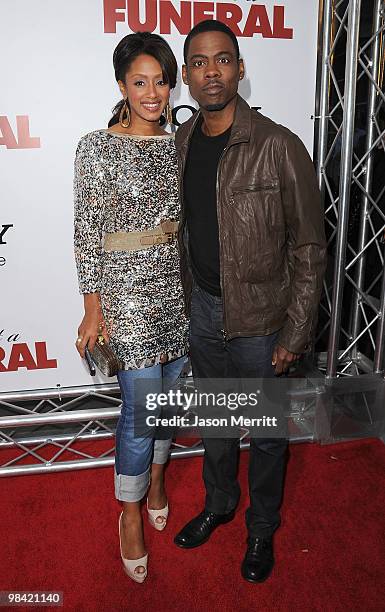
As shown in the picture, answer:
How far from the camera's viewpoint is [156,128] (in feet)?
7.47

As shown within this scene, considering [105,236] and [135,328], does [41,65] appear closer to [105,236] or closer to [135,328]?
[105,236]

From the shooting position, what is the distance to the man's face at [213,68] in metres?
2.11

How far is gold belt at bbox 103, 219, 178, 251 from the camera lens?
217cm

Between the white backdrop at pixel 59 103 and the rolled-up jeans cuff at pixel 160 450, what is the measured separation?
114 cm

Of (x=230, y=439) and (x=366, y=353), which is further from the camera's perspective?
(x=366, y=353)

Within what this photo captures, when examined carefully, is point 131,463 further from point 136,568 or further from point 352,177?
point 352,177

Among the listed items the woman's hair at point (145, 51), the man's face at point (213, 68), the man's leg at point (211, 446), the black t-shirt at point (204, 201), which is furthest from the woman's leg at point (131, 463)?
the woman's hair at point (145, 51)

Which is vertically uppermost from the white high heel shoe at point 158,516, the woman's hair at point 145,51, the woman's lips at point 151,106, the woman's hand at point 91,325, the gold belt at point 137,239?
the woman's hair at point 145,51

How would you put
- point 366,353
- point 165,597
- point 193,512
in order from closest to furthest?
point 165,597, point 193,512, point 366,353

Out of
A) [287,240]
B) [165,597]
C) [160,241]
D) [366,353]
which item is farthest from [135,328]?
[366,353]

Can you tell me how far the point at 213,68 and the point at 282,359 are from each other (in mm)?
1160

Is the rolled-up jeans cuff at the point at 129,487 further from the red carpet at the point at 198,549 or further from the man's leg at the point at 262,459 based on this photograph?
the man's leg at the point at 262,459

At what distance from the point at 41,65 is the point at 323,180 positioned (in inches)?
68.2

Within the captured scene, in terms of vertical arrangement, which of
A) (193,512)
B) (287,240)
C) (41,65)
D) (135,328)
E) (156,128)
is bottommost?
(193,512)
